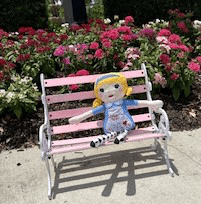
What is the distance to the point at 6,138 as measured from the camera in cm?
409

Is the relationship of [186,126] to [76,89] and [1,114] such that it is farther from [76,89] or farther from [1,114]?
[1,114]

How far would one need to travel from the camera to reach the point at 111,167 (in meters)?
3.50

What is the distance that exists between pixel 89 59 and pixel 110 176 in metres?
2.03

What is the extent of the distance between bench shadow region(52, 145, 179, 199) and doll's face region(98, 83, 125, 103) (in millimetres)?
708

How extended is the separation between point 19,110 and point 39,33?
1.71 metres

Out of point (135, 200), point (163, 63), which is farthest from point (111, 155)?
point (163, 63)

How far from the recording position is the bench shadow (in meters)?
3.21

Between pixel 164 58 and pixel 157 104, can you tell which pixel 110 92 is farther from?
pixel 164 58

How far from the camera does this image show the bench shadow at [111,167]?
10.5ft

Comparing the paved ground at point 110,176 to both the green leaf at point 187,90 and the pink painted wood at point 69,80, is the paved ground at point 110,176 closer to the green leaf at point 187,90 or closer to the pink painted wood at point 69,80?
the green leaf at point 187,90

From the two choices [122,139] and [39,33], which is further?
[39,33]

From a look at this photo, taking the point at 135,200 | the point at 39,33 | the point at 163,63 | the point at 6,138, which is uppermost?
the point at 39,33

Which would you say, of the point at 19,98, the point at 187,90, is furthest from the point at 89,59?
the point at 187,90

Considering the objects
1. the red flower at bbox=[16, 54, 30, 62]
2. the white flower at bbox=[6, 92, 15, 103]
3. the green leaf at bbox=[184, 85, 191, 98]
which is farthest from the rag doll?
the red flower at bbox=[16, 54, 30, 62]
